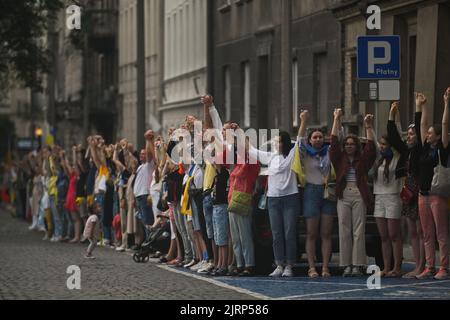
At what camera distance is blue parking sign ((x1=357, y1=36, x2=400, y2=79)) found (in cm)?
2214

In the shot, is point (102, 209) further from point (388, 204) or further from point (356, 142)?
point (388, 204)

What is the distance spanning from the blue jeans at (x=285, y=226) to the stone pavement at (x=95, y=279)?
1.26m

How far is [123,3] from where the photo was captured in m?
68.4

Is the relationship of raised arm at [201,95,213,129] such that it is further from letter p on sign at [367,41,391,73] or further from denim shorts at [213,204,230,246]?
letter p on sign at [367,41,391,73]

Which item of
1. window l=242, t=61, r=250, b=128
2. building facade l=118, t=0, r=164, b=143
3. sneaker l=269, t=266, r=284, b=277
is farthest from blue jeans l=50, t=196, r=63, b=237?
building facade l=118, t=0, r=164, b=143

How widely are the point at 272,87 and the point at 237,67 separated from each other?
182 inches

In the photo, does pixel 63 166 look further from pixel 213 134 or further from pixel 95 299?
pixel 95 299

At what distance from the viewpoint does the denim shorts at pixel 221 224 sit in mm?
21297

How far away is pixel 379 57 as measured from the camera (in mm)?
22219

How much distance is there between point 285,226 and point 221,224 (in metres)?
1.04

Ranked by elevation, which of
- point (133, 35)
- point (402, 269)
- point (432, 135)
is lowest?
point (402, 269)

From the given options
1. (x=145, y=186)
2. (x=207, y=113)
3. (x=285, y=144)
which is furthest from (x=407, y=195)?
(x=145, y=186)
